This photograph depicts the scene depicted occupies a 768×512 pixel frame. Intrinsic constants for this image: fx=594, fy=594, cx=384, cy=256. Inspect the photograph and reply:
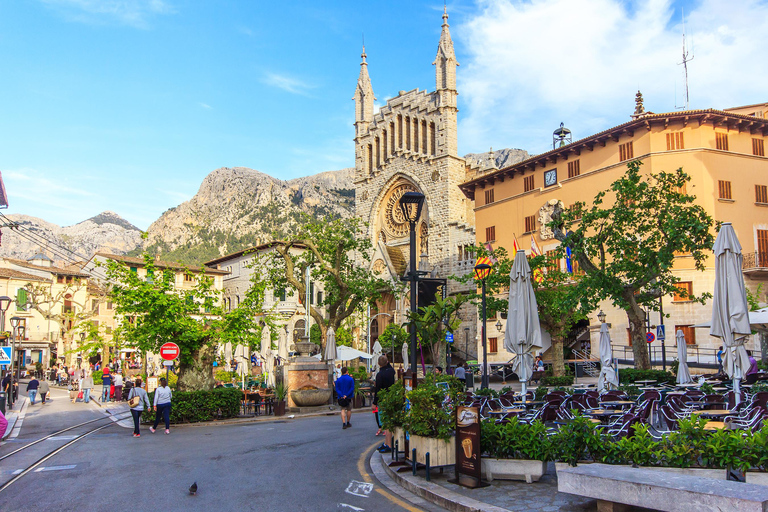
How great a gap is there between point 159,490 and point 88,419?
47.5 feet

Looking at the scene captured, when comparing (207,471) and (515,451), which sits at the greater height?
(515,451)

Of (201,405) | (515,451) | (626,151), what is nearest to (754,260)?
(626,151)

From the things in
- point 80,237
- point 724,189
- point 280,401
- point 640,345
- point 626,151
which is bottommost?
point 280,401

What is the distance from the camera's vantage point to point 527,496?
7.57 m

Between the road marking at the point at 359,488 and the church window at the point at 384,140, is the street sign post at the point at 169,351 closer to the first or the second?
the road marking at the point at 359,488

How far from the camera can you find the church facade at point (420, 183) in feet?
157

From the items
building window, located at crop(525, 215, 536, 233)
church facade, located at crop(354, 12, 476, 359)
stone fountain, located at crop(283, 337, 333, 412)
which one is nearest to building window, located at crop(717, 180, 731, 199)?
building window, located at crop(525, 215, 536, 233)

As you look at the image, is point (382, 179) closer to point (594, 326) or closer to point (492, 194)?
point (492, 194)

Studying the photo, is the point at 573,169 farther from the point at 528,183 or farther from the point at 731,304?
the point at 731,304

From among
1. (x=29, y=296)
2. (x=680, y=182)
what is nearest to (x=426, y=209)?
(x=680, y=182)

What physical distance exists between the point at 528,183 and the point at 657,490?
35.3 m

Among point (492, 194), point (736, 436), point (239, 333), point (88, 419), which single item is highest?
point (492, 194)

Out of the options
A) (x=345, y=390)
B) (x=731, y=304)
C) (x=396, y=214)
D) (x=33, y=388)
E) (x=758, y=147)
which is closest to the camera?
(x=731, y=304)

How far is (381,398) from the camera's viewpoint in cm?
1106
